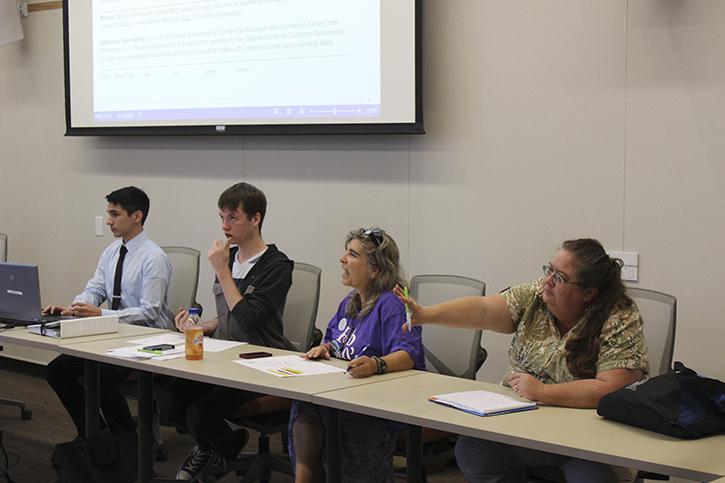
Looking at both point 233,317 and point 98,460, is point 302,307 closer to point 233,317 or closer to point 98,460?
point 233,317

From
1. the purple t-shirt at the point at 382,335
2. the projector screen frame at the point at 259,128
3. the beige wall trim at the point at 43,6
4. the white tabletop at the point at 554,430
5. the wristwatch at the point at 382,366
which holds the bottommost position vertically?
the white tabletop at the point at 554,430

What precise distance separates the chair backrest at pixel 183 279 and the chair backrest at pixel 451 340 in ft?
4.37

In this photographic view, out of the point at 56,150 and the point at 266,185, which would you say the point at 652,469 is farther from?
the point at 56,150

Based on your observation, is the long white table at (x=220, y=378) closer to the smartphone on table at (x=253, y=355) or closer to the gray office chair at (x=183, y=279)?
the smartphone on table at (x=253, y=355)

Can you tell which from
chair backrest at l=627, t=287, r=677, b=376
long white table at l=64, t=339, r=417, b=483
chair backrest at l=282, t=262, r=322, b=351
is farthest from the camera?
chair backrest at l=282, t=262, r=322, b=351

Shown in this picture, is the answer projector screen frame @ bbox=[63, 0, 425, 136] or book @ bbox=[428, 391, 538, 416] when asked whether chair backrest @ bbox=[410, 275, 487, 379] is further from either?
projector screen frame @ bbox=[63, 0, 425, 136]

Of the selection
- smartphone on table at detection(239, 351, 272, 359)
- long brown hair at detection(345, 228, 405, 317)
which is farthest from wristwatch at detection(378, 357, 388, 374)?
smartphone on table at detection(239, 351, 272, 359)

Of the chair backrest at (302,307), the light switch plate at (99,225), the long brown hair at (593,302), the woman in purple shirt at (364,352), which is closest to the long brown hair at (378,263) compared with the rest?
the woman in purple shirt at (364,352)

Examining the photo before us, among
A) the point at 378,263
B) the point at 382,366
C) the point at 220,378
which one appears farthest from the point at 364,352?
the point at 220,378

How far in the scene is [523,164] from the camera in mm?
4414

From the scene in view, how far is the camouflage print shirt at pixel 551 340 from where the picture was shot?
2.88 m

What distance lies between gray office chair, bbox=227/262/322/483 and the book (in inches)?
41.2

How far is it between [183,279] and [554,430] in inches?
107

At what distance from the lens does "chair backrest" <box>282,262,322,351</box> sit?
422cm
